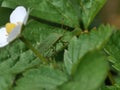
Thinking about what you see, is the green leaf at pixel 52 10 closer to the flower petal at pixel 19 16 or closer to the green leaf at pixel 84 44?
the flower petal at pixel 19 16

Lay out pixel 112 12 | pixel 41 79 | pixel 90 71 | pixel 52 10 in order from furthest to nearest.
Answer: pixel 112 12 → pixel 52 10 → pixel 41 79 → pixel 90 71

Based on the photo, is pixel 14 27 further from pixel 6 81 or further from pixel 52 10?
pixel 52 10

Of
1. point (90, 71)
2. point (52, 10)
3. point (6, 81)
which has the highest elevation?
point (90, 71)

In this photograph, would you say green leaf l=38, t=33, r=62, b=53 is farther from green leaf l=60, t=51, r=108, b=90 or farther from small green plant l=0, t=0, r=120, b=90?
green leaf l=60, t=51, r=108, b=90

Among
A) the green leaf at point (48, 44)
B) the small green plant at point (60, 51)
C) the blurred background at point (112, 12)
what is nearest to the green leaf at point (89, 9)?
the small green plant at point (60, 51)

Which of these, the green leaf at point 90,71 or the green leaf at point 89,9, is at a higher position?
the green leaf at point 90,71

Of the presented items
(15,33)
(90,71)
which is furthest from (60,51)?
(90,71)

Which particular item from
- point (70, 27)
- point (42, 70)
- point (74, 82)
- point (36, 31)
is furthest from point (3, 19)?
point (74, 82)
